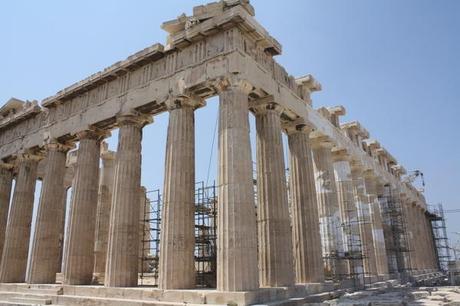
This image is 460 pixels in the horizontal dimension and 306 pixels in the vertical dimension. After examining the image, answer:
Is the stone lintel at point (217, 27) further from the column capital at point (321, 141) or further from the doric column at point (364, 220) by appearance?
the doric column at point (364, 220)

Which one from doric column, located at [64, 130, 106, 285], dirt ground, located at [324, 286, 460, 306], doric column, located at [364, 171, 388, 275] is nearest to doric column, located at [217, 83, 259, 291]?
dirt ground, located at [324, 286, 460, 306]

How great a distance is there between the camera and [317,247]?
18.0 meters

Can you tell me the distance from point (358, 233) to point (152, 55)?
16.8 meters

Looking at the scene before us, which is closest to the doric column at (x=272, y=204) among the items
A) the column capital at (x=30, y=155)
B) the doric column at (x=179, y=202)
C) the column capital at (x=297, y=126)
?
the column capital at (x=297, y=126)

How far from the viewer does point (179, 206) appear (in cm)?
1514

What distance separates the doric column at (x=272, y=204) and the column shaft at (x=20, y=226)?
1601 centimetres

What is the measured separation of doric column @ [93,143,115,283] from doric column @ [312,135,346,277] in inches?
567

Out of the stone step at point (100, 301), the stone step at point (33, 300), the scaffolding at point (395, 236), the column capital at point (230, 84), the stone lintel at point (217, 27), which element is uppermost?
the stone lintel at point (217, 27)

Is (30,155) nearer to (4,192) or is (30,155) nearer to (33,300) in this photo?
(4,192)

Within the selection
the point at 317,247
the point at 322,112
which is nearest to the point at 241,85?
the point at 317,247

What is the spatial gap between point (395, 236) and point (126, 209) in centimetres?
2373

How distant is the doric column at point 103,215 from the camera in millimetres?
26578

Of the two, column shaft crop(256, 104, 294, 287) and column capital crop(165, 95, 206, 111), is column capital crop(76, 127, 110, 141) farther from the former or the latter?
column shaft crop(256, 104, 294, 287)

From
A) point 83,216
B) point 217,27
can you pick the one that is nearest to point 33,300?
point 83,216
